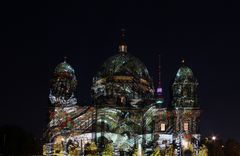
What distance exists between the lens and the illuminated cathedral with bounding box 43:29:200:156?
7462 cm

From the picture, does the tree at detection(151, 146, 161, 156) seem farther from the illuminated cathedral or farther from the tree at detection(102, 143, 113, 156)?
the tree at detection(102, 143, 113, 156)

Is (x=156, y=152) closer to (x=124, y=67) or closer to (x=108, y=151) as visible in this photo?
(x=108, y=151)

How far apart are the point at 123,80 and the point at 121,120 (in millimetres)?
7861

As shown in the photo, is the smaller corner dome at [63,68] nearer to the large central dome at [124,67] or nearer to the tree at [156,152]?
the large central dome at [124,67]

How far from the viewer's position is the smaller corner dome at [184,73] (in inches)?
3132

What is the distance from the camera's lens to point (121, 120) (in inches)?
3039

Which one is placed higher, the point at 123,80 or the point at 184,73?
the point at 184,73

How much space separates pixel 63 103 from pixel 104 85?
855cm

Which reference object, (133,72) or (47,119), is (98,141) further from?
(133,72)

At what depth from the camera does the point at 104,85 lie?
83.2 metres

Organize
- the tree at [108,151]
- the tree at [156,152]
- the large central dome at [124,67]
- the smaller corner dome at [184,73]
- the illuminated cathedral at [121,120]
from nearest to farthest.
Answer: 1. the tree at [156,152]
2. the tree at [108,151]
3. the illuminated cathedral at [121,120]
4. the smaller corner dome at [184,73]
5. the large central dome at [124,67]

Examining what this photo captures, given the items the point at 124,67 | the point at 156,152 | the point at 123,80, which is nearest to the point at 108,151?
the point at 156,152

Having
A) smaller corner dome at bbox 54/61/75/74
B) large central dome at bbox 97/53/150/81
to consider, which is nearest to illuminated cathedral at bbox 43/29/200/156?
smaller corner dome at bbox 54/61/75/74

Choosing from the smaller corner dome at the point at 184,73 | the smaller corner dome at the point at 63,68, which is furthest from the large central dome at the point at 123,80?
the smaller corner dome at the point at 184,73
